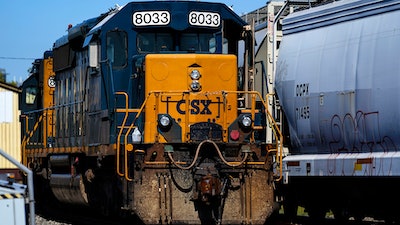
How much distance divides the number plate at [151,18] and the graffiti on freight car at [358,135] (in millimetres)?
3374

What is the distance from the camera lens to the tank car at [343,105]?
1412 centimetres

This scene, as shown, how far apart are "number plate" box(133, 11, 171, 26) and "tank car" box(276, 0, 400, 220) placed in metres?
2.90

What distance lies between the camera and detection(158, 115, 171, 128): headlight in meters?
14.6

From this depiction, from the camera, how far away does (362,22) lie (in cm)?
1509

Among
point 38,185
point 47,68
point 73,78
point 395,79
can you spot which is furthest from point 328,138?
point 38,185

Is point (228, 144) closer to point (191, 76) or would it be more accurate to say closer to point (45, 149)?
point (191, 76)

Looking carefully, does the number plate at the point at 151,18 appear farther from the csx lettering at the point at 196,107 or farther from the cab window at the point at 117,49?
the csx lettering at the point at 196,107

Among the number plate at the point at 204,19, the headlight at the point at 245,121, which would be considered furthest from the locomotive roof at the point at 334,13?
the headlight at the point at 245,121

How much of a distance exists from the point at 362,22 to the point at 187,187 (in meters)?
4.02

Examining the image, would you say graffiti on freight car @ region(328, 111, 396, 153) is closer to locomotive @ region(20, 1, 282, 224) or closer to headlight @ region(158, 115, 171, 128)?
locomotive @ region(20, 1, 282, 224)

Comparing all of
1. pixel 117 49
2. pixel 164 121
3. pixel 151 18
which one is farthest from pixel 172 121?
pixel 151 18

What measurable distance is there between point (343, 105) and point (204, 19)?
281 centimetres

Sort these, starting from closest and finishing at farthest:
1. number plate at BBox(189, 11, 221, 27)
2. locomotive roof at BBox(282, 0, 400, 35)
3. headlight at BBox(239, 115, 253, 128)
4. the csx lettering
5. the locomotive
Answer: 1. the locomotive
2. locomotive roof at BBox(282, 0, 400, 35)
3. headlight at BBox(239, 115, 253, 128)
4. the csx lettering
5. number plate at BBox(189, 11, 221, 27)

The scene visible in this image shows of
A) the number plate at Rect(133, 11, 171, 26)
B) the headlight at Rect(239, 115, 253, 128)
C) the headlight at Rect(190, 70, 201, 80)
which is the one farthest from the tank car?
the number plate at Rect(133, 11, 171, 26)
